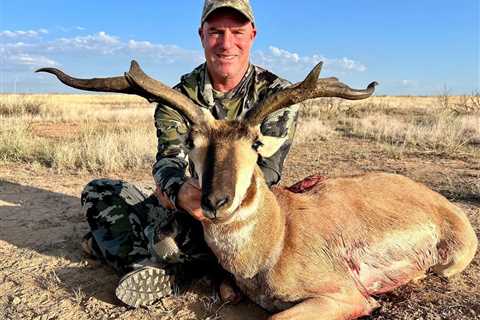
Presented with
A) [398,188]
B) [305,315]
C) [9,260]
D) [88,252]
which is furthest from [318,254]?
[9,260]

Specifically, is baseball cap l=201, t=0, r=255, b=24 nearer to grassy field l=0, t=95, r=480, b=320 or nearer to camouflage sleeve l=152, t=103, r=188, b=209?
camouflage sleeve l=152, t=103, r=188, b=209

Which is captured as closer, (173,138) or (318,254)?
(318,254)

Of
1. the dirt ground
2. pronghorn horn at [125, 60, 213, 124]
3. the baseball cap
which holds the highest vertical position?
the baseball cap

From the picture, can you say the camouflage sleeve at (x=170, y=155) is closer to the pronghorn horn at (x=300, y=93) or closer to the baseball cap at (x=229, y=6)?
the pronghorn horn at (x=300, y=93)

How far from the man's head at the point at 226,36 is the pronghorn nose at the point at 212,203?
2577 millimetres

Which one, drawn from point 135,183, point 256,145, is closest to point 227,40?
point 256,145

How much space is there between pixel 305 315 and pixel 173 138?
8.26 feet

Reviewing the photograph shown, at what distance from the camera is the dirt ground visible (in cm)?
454

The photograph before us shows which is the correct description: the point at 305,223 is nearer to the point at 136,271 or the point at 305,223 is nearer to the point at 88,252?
the point at 136,271

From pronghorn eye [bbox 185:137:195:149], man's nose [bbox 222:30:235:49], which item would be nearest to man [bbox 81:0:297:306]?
man's nose [bbox 222:30:235:49]

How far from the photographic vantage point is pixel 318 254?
4445 millimetres

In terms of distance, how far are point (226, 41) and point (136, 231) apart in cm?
259

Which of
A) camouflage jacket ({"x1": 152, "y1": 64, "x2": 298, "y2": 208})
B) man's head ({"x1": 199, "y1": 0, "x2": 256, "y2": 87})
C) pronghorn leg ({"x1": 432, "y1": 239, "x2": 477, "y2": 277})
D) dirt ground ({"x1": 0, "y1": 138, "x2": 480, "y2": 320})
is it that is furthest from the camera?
man's head ({"x1": 199, "y1": 0, "x2": 256, "y2": 87})

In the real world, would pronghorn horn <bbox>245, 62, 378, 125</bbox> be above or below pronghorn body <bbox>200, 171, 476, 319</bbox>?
above
